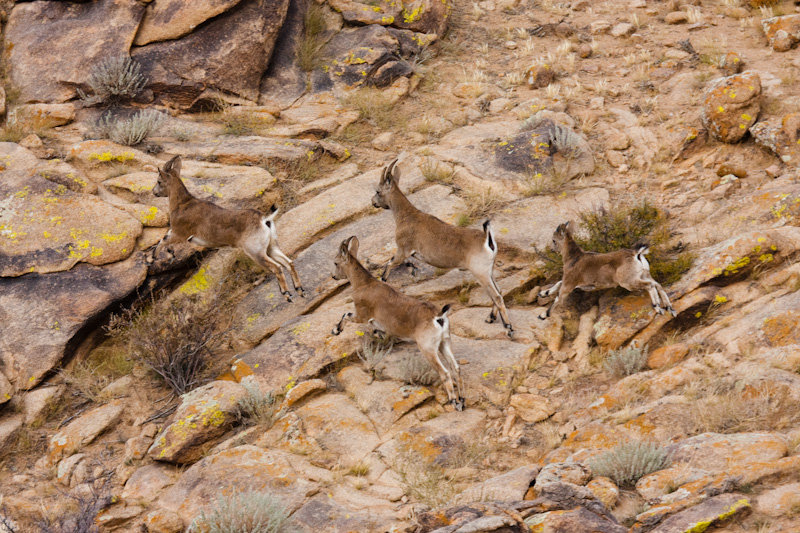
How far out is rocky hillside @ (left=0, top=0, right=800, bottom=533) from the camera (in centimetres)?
797

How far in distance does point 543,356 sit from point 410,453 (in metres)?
2.55

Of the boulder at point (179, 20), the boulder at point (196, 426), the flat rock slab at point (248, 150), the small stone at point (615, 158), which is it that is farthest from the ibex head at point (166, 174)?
the small stone at point (615, 158)

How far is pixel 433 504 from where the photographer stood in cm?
779

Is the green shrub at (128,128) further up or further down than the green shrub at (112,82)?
further down

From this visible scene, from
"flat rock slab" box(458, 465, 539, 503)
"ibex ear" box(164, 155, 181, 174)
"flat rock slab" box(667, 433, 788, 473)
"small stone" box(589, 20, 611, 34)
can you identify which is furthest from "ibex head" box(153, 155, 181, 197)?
"small stone" box(589, 20, 611, 34)

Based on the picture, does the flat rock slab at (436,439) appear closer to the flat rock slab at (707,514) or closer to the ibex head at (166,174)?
the flat rock slab at (707,514)

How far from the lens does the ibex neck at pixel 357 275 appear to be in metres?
11.0

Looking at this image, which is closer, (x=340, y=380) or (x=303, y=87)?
(x=340, y=380)

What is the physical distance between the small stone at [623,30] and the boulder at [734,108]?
507cm

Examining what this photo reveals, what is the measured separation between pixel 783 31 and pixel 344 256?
11.2m

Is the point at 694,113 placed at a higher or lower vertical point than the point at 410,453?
higher

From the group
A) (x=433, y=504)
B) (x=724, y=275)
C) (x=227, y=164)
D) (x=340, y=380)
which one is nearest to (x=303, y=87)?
(x=227, y=164)

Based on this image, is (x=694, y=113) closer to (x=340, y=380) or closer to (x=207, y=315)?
(x=340, y=380)

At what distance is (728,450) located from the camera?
23.0 ft
